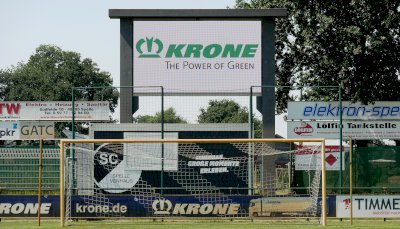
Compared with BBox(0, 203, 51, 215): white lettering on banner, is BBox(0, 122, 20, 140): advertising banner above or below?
above

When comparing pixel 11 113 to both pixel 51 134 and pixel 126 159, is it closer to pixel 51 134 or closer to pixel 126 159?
pixel 51 134

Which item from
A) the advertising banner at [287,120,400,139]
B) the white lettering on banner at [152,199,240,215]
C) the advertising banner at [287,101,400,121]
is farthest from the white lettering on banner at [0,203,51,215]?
the advertising banner at [287,120,400,139]

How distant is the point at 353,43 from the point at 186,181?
1251cm

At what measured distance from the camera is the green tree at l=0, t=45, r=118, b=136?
10581cm

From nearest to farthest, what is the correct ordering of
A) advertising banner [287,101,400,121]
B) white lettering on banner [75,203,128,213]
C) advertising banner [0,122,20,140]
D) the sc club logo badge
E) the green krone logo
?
white lettering on banner [75,203,128,213]
the sc club logo badge
the green krone logo
advertising banner [287,101,400,121]
advertising banner [0,122,20,140]

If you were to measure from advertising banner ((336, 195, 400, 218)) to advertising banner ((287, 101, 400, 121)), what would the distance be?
5689mm

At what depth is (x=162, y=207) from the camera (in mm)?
25234

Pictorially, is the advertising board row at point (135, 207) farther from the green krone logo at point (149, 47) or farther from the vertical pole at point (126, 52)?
the green krone logo at point (149, 47)

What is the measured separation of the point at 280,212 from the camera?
25188 millimetres

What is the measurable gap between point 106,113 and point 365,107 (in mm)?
11489

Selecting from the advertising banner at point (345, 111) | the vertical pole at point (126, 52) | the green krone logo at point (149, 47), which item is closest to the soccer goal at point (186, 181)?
the vertical pole at point (126, 52)

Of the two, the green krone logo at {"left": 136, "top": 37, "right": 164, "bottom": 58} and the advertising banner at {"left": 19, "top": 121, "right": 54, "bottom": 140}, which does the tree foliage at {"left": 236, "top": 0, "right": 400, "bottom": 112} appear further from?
the advertising banner at {"left": 19, "top": 121, "right": 54, "bottom": 140}

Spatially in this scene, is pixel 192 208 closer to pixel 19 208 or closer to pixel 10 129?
pixel 19 208

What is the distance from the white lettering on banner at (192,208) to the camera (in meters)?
25.2
